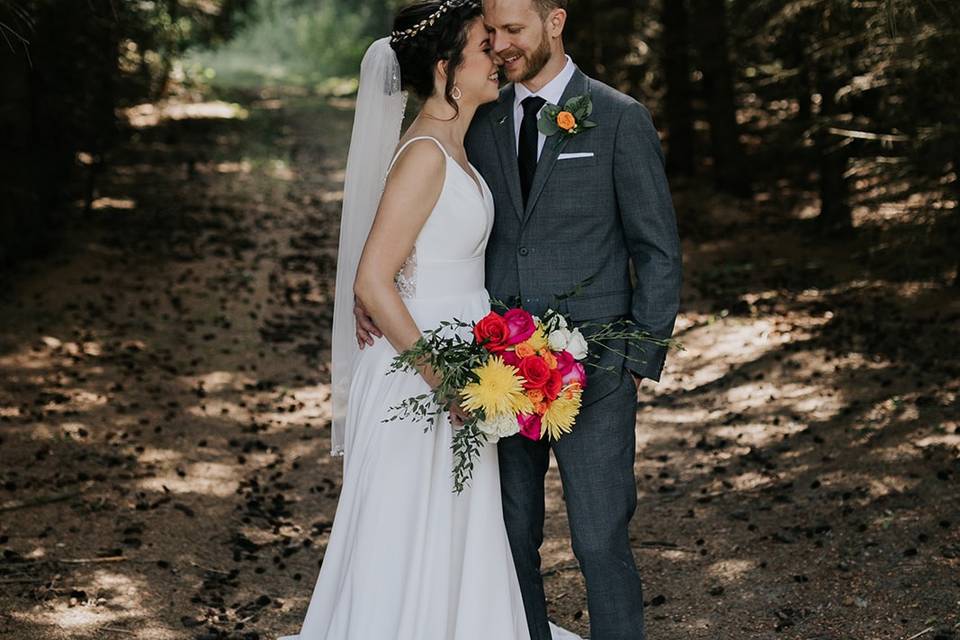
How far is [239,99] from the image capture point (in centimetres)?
3008

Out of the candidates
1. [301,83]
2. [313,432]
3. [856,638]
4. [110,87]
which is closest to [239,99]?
[301,83]

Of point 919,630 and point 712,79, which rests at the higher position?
point 712,79

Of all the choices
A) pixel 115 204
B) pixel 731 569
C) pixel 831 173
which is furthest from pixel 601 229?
pixel 115 204

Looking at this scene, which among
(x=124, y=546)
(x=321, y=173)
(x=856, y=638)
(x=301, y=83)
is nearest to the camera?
(x=856, y=638)

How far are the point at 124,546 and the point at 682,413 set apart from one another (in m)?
4.30

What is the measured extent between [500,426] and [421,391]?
511 mm

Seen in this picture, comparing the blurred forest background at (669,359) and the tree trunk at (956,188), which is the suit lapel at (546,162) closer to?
the blurred forest background at (669,359)

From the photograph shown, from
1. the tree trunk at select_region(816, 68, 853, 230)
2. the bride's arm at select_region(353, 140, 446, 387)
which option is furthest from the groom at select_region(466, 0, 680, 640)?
the tree trunk at select_region(816, 68, 853, 230)

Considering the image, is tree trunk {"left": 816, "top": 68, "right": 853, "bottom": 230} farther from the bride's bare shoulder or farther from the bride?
the bride's bare shoulder

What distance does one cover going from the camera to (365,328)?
418 cm

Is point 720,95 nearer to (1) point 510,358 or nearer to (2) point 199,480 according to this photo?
(2) point 199,480

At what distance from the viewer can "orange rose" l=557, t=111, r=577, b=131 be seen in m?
3.90

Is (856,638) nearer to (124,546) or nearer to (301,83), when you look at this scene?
(124,546)

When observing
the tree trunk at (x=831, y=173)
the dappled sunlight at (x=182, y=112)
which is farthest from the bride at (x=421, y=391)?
the dappled sunlight at (x=182, y=112)
